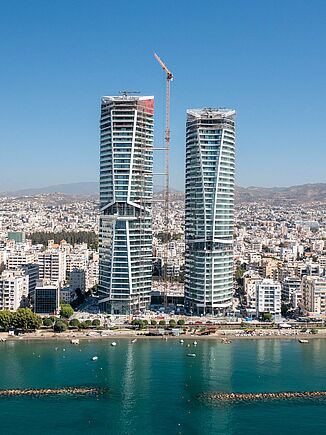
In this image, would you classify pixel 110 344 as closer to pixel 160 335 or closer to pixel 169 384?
pixel 160 335

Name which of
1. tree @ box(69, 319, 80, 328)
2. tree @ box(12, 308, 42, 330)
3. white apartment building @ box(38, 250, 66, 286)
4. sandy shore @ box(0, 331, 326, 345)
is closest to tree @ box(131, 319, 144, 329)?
sandy shore @ box(0, 331, 326, 345)

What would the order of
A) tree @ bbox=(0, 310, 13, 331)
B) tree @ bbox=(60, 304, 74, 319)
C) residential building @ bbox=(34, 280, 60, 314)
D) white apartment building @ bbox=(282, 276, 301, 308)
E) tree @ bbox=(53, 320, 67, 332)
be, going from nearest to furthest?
tree @ bbox=(0, 310, 13, 331) → tree @ bbox=(53, 320, 67, 332) → tree @ bbox=(60, 304, 74, 319) → residential building @ bbox=(34, 280, 60, 314) → white apartment building @ bbox=(282, 276, 301, 308)

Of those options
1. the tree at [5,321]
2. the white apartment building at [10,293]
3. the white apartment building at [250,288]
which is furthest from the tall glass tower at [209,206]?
the tree at [5,321]

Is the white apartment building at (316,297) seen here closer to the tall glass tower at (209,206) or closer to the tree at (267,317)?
the tree at (267,317)

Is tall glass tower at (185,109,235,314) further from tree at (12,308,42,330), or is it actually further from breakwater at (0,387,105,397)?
breakwater at (0,387,105,397)

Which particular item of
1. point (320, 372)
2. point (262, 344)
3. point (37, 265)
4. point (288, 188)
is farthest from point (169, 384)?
point (288, 188)

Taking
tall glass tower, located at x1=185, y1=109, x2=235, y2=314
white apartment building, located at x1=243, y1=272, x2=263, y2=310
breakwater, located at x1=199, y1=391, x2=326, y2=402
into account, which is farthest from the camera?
white apartment building, located at x1=243, y1=272, x2=263, y2=310

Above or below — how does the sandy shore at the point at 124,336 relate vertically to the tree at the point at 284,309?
below
